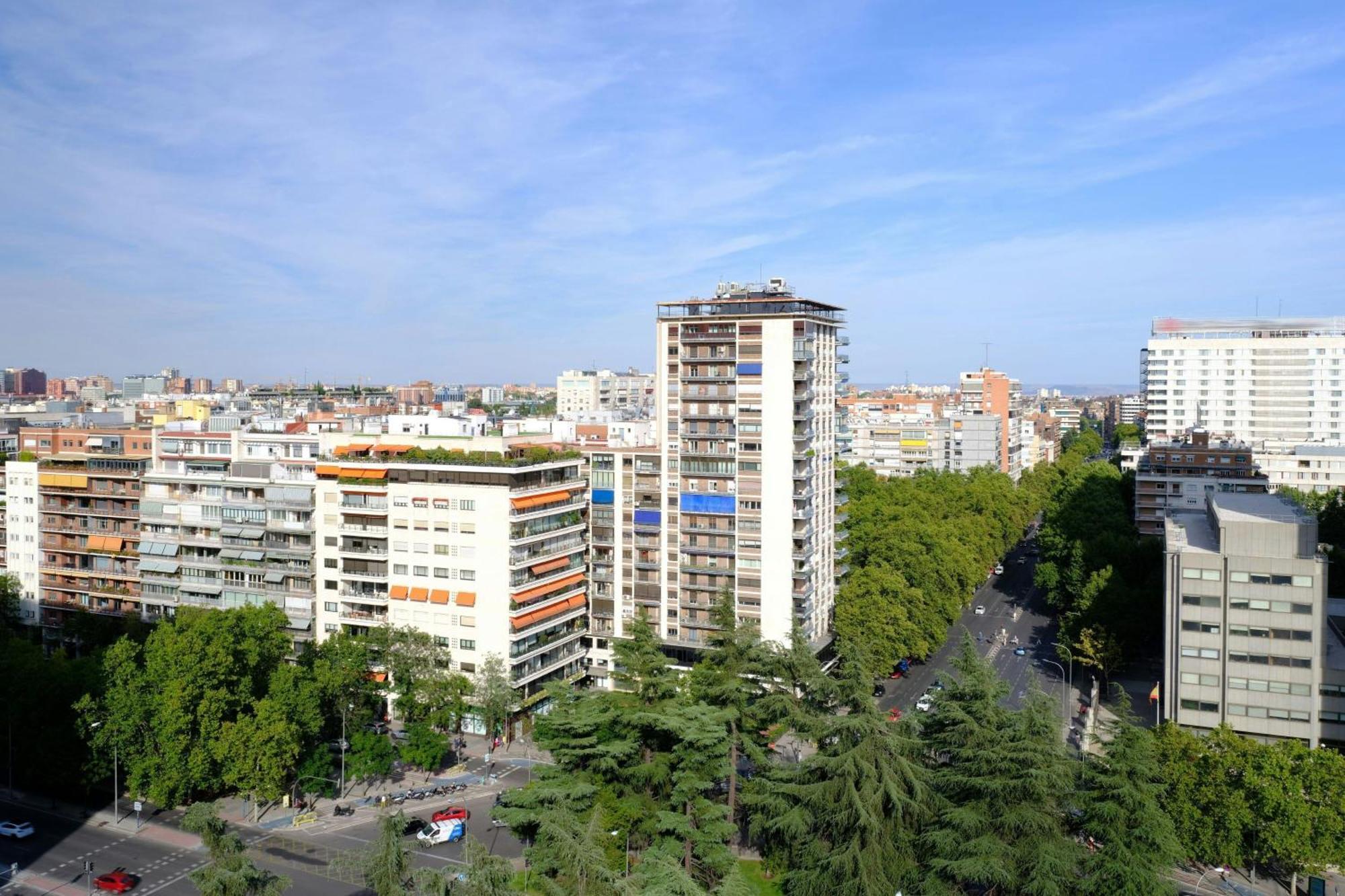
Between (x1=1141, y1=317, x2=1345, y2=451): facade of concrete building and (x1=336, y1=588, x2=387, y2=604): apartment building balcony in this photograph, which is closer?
(x1=336, y1=588, x2=387, y2=604): apartment building balcony

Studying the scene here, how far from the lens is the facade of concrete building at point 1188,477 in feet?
290

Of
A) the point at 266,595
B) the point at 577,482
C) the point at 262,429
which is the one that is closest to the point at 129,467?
the point at 262,429

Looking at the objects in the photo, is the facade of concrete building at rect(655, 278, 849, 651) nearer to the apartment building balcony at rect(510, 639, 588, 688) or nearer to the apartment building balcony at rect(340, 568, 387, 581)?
the apartment building balcony at rect(510, 639, 588, 688)

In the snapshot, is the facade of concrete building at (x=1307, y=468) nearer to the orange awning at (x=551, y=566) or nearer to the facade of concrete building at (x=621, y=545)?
the facade of concrete building at (x=621, y=545)

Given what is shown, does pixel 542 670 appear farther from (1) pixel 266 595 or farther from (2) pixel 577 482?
(1) pixel 266 595

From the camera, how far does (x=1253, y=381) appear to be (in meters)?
127

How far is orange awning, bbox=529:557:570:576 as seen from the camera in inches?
2254

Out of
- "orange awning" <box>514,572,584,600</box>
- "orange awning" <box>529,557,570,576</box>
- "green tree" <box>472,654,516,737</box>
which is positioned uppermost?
"orange awning" <box>529,557,570,576</box>

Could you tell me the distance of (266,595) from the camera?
60.9 metres

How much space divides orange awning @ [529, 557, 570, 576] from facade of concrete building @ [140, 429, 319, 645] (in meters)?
14.7

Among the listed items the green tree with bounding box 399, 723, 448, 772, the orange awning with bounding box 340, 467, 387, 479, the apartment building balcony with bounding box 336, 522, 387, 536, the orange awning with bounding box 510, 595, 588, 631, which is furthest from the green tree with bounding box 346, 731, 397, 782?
the orange awning with bounding box 340, 467, 387, 479

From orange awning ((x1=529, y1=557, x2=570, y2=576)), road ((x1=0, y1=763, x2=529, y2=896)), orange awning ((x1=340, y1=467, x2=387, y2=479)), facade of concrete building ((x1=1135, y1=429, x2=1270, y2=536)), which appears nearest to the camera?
road ((x1=0, y1=763, x2=529, y2=896))

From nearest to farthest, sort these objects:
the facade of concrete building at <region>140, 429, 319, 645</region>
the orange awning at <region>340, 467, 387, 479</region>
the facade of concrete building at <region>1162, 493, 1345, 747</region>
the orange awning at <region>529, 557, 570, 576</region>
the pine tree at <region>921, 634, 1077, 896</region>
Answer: the pine tree at <region>921, 634, 1077, 896</region> < the facade of concrete building at <region>1162, 493, 1345, 747</region> < the orange awning at <region>529, 557, 570, 576</region> < the orange awning at <region>340, 467, 387, 479</region> < the facade of concrete building at <region>140, 429, 319, 645</region>

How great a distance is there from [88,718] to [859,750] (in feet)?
113
